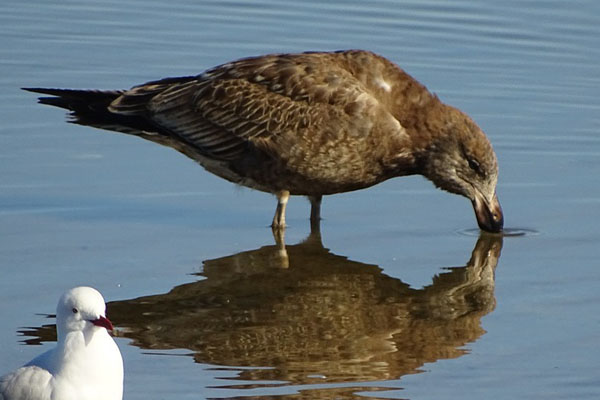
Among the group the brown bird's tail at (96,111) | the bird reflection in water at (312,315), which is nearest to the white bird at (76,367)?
the bird reflection in water at (312,315)

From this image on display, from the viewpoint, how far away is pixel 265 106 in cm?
1056

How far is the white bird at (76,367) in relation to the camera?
681cm

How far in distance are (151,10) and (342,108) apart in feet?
18.3

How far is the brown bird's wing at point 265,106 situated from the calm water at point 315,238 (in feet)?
1.77

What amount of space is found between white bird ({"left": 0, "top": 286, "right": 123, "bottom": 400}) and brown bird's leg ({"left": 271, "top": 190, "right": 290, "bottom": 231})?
3636 mm

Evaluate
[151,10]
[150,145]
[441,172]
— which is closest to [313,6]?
[151,10]

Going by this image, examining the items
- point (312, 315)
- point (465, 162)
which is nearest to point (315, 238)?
point (465, 162)

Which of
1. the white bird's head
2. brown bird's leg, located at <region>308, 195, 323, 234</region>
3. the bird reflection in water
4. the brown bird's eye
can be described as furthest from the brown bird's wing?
the white bird's head

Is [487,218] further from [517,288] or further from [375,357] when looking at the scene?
[375,357]

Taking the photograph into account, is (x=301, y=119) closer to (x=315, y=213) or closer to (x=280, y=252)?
(x=315, y=213)

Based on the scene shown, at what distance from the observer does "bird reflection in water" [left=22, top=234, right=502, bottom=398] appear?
8.14 m

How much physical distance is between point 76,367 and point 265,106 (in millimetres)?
4065

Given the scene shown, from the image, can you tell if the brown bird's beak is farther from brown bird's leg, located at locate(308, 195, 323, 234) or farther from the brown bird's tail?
the brown bird's tail

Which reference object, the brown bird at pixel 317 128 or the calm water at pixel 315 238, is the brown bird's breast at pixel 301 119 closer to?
the brown bird at pixel 317 128
